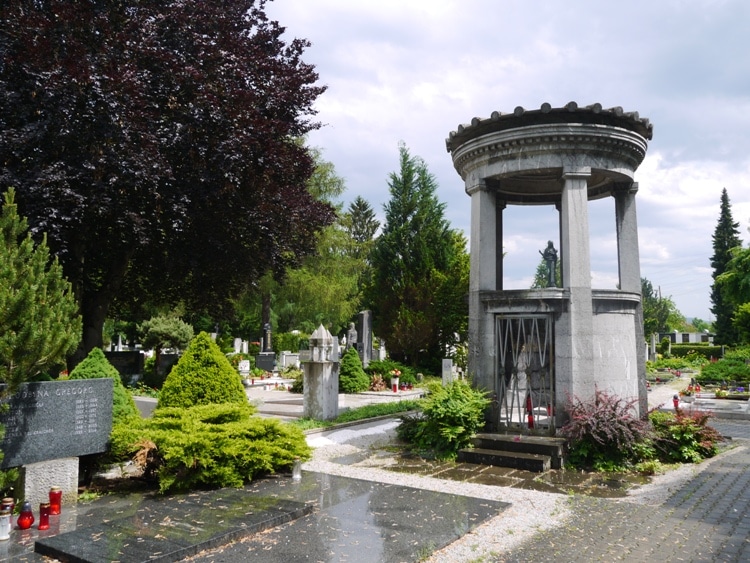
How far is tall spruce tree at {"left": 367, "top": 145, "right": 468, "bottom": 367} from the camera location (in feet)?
98.9

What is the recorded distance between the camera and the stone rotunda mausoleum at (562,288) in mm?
10516

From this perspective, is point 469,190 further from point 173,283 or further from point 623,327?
point 173,283

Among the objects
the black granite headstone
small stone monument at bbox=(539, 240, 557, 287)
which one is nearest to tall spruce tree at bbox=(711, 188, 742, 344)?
small stone monument at bbox=(539, 240, 557, 287)

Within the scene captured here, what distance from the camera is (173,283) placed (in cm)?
1903

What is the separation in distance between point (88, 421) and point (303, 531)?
12.0 feet

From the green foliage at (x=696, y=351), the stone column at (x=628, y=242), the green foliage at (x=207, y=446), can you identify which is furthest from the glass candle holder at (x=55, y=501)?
the green foliage at (x=696, y=351)

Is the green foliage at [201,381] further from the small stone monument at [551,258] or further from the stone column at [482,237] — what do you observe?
the small stone monument at [551,258]

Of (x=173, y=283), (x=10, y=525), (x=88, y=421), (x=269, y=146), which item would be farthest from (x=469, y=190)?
(x=173, y=283)

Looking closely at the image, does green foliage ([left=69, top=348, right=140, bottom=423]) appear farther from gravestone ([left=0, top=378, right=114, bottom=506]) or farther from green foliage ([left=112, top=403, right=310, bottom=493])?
gravestone ([left=0, top=378, right=114, bottom=506])

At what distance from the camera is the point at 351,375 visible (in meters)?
23.0

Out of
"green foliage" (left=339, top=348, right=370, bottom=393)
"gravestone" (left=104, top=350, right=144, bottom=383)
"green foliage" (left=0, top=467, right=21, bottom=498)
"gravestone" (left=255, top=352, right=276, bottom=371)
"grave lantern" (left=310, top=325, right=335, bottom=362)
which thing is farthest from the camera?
"gravestone" (left=255, top=352, right=276, bottom=371)

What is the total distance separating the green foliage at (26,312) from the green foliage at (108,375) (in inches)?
63.5

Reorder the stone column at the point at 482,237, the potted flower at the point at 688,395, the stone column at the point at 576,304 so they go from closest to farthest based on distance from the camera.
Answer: the stone column at the point at 576,304
the stone column at the point at 482,237
the potted flower at the point at 688,395

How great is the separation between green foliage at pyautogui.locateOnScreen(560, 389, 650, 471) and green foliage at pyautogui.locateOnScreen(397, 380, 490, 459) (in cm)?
161
